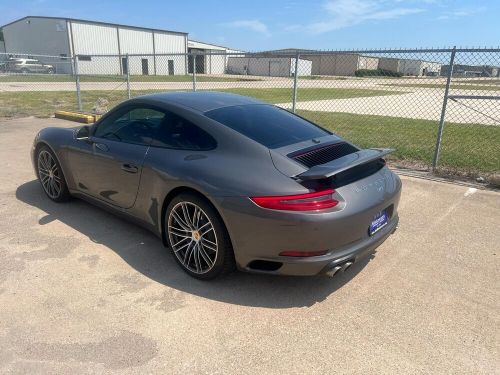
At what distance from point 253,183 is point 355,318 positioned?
1.17 meters

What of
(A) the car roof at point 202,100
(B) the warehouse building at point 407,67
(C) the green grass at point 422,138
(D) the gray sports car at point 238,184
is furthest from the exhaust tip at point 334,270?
(B) the warehouse building at point 407,67

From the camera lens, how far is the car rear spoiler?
105 inches

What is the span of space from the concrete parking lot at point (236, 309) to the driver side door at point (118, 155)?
0.47 m

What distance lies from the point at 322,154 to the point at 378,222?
0.67 m

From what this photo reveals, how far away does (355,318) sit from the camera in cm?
277

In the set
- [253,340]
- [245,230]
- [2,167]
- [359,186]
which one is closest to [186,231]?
[245,230]

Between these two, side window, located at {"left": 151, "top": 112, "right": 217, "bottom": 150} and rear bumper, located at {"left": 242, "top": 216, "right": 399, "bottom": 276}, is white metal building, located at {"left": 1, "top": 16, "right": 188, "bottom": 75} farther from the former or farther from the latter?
rear bumper, located at {"left": 242, "top": 216, "right": 399, "bottom": 276}

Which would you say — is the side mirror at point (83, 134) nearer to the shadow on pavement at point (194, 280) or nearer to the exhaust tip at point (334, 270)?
the shadow on pavement at point (194, 280)

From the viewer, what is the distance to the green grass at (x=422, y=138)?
265 inches

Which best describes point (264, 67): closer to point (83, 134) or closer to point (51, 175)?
point (51, 175)

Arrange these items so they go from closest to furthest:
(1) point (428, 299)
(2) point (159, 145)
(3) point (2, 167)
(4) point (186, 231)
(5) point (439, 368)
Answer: (5) point (439, 368), (1) point (428, 299), (4) point (186, 231), (2) point (159, 145), (3) point (2, 167)

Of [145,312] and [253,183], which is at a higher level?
[253,183]

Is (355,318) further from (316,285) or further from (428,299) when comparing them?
(428,299)

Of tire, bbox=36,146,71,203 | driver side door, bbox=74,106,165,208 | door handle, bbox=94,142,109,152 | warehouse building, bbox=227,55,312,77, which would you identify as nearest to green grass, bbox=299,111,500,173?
driver side door, bbox=74,106,165,208
